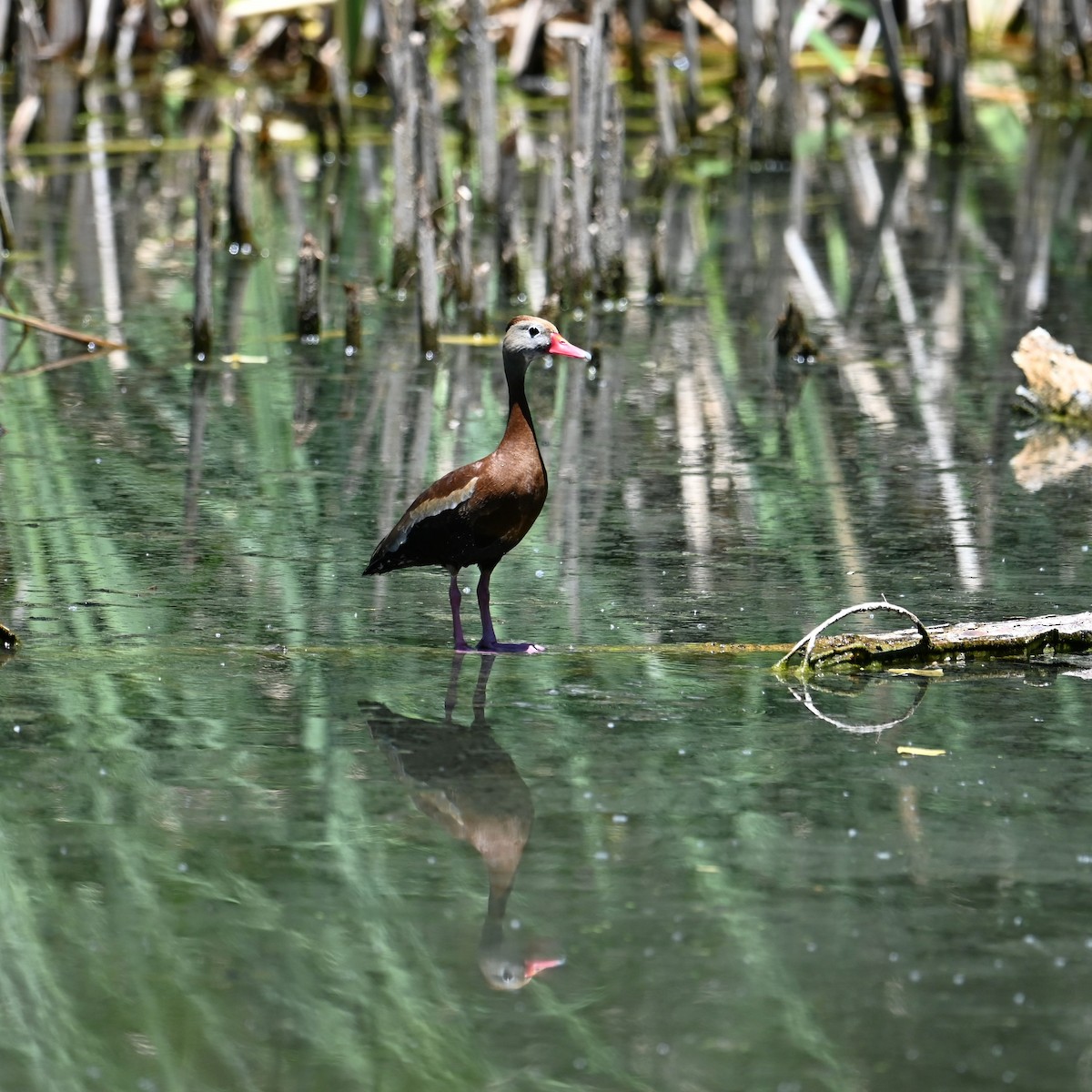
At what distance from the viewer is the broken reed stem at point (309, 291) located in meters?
10.4

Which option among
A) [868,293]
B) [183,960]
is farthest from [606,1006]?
[868,293]

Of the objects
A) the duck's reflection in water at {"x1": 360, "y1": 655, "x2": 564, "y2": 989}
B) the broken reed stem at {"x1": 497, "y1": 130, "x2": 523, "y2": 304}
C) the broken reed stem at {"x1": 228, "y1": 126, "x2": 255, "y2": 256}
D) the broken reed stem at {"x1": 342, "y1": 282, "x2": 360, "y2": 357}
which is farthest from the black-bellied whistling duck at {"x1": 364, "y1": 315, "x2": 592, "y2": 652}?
the broken reed stem at {"x1": 228, "y1": 126, "x2": 255, "y2": 256}

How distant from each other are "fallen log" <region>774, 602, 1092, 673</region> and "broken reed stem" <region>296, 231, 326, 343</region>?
16.0ft

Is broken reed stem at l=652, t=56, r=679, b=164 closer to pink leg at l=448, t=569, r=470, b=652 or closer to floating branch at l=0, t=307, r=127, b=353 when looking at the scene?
floating branch at l=0, t=307, r=127, b=353

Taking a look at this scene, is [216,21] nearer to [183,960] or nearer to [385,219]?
[385,219]

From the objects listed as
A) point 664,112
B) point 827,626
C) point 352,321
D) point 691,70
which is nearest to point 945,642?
point 827,626

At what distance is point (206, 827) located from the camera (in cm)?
505

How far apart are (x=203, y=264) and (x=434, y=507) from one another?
4.10m

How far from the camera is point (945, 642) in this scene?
6250 millimetres

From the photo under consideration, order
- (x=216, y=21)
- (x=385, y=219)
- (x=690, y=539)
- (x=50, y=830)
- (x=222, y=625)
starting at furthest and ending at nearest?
(x=216, y=21)
(x=385, y=219)
(x=690, y=539)
(x=222, y=625)
(x=50, y=830)

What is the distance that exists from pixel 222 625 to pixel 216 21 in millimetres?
13971

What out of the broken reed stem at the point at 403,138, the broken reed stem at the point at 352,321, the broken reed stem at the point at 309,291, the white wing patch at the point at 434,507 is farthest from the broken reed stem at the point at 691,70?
the white wing patch at the point at 434,507

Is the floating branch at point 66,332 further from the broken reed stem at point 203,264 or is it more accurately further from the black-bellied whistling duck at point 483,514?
the black-bellied whistling duck at point 483,514

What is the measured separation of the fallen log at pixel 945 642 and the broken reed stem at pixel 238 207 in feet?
24.0
